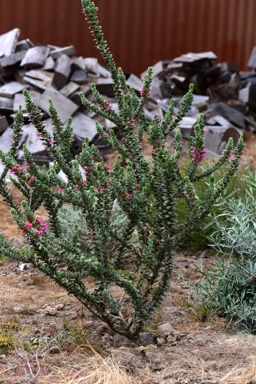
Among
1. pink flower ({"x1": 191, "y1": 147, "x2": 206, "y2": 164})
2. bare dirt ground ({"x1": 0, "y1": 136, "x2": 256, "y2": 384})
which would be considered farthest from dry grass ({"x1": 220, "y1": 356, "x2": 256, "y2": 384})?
pink flower ({"x1": 191, "y1": 147, "x2": 206, "y2": 164})

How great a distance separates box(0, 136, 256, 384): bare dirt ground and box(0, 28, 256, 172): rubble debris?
3850mm

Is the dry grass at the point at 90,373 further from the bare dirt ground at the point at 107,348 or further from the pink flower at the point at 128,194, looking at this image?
the pink flower at the point at 128,194

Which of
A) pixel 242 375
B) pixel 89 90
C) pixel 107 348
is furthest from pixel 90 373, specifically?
pixel 89 90

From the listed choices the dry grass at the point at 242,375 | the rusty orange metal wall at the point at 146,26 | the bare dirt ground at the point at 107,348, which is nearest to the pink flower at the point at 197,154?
the bare dirt ground at the point at 107,348

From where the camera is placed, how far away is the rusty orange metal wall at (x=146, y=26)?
1095 centimetres

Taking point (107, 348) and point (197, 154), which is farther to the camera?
point (197, 154)

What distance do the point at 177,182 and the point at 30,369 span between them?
114 centimetres

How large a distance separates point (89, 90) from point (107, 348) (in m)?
5.65

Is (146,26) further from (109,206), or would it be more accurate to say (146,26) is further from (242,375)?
(242,375)

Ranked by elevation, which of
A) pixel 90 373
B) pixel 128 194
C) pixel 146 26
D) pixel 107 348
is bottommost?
pixel 146 26

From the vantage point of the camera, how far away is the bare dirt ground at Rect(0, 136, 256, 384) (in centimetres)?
321

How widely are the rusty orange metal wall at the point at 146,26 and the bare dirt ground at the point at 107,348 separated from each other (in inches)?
285

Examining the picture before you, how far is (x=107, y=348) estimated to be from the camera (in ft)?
11.9

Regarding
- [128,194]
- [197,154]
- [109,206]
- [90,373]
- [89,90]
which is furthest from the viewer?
[89,90]
